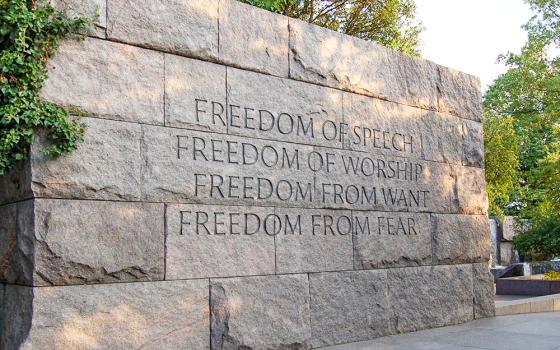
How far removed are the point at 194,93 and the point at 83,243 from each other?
169cm

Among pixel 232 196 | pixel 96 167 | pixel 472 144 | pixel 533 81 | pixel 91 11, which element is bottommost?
pixel 232 196

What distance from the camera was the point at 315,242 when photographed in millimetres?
6270

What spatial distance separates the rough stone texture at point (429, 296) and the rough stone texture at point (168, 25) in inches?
129

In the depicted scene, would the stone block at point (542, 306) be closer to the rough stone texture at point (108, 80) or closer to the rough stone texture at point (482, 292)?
the rough stone texture at point (482, 292)

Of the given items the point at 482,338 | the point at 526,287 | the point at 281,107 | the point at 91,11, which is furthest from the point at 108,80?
the point at 526,287

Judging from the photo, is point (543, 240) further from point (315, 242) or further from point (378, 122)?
point (315, 242)

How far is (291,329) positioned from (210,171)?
1.70 meters

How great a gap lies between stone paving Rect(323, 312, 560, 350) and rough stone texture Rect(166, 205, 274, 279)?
122 cm

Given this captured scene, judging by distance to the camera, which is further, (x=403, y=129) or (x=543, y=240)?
(x=543, y=240)

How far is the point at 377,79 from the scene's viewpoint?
717 centimetres

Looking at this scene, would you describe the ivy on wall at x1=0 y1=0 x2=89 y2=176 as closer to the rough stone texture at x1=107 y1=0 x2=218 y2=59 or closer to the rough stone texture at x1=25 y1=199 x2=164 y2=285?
the rough stone texture at x1=25 y1=199 x2=164 y2=285

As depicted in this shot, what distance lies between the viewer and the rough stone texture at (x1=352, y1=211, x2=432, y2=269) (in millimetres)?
6688

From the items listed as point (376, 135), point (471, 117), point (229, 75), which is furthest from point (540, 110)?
point (229, 75)

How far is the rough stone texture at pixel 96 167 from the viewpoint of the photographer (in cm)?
467
